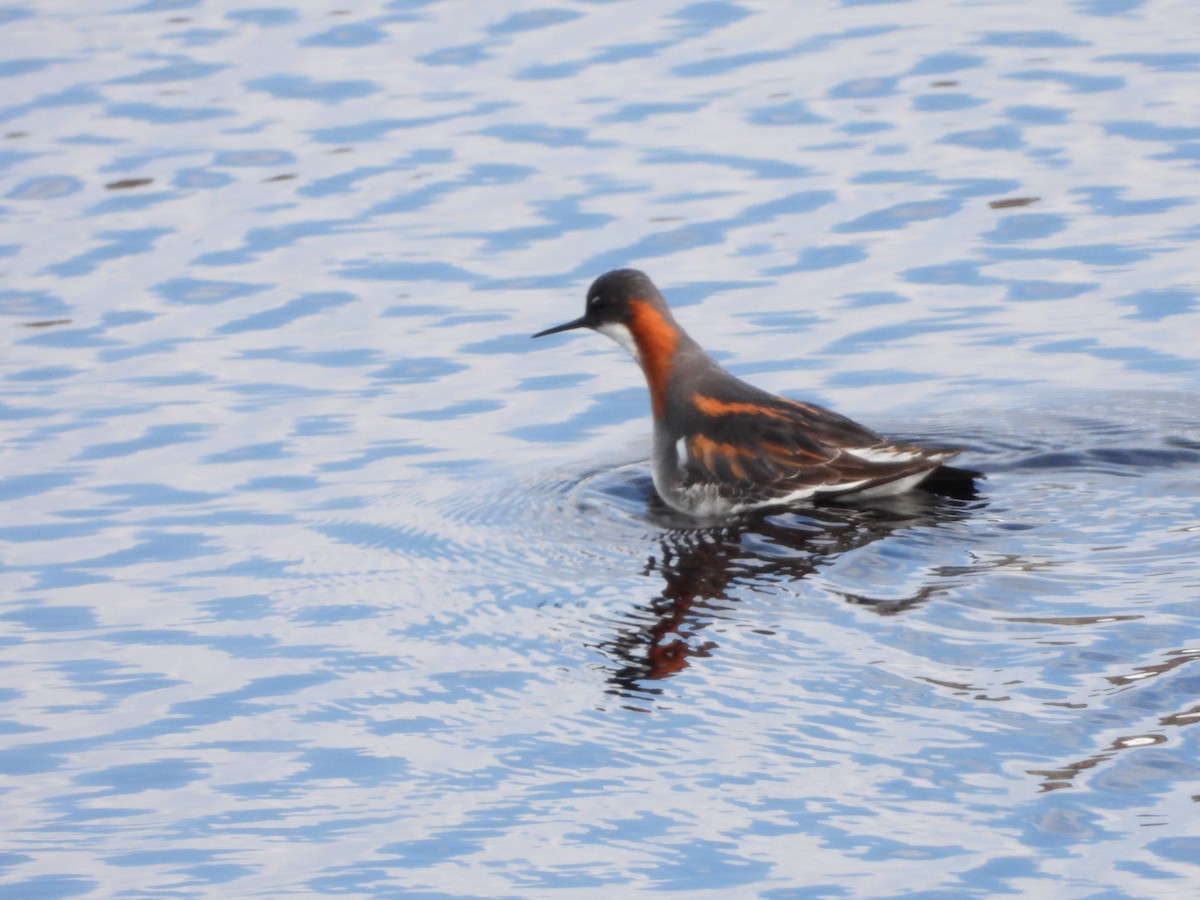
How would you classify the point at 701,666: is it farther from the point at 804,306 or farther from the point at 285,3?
the point at 285,3

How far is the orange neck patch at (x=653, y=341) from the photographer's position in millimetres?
10648

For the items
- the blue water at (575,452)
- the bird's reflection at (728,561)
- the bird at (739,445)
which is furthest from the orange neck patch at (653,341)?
the bird's reflection at (728,561)

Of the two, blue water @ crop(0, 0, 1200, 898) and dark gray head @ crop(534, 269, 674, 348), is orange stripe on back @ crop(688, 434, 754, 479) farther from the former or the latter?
dark gray head @ crop(534, 269, 674, 348)

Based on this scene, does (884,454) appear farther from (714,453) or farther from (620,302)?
(620,302)

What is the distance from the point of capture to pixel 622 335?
10.9m

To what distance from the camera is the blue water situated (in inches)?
269

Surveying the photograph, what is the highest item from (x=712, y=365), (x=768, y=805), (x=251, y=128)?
(x=251, y=128)

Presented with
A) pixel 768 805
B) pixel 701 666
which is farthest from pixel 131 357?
pixel 768 805

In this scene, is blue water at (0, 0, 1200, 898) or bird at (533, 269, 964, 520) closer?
blue water at (0, 0, 1200, 898)

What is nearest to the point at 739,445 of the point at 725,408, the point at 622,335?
the point at 725,408

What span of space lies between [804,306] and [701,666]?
4.72 m

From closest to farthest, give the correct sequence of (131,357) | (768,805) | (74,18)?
1. (768,805)
2. (131,357)
3. (74,18)

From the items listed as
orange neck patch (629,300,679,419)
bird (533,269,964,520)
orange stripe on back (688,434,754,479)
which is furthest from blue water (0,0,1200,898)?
orange neck patch (629,300,679,419)

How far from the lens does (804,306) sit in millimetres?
12281
